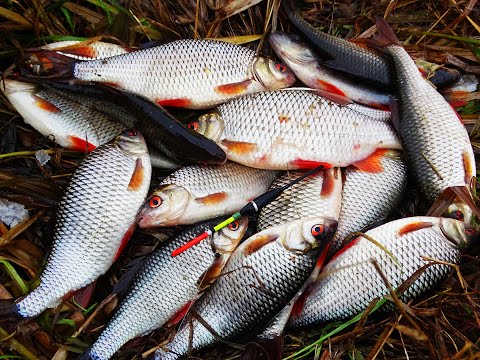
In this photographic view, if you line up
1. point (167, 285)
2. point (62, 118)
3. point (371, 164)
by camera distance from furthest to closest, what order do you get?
point (62, 118), point (371, 164), point (167, 285)

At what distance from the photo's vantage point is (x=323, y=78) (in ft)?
11.6

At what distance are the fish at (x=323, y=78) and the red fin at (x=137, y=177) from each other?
4.05ft

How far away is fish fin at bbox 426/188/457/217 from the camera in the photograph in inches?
123

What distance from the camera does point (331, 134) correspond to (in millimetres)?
3223

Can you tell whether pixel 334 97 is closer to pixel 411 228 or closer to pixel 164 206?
pixel 411 228

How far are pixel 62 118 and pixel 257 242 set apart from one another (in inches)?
60.3

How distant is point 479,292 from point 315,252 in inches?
35.4

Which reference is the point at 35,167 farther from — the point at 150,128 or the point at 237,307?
the point at 237,307

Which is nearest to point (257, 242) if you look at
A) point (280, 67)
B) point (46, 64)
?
point (280, 67)

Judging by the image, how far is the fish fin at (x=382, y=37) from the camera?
353 cm

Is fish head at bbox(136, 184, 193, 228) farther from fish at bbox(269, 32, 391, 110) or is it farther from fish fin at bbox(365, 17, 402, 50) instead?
fish fin at bbox(365, 17, 402, 50)

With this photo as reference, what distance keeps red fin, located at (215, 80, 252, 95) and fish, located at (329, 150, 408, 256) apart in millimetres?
861

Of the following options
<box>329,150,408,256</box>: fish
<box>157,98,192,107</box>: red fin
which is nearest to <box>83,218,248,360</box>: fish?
<box>329,150,408,256</box>: fish

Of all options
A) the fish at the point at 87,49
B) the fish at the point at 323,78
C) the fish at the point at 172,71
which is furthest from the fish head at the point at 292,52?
the fish at the point at 87,49
